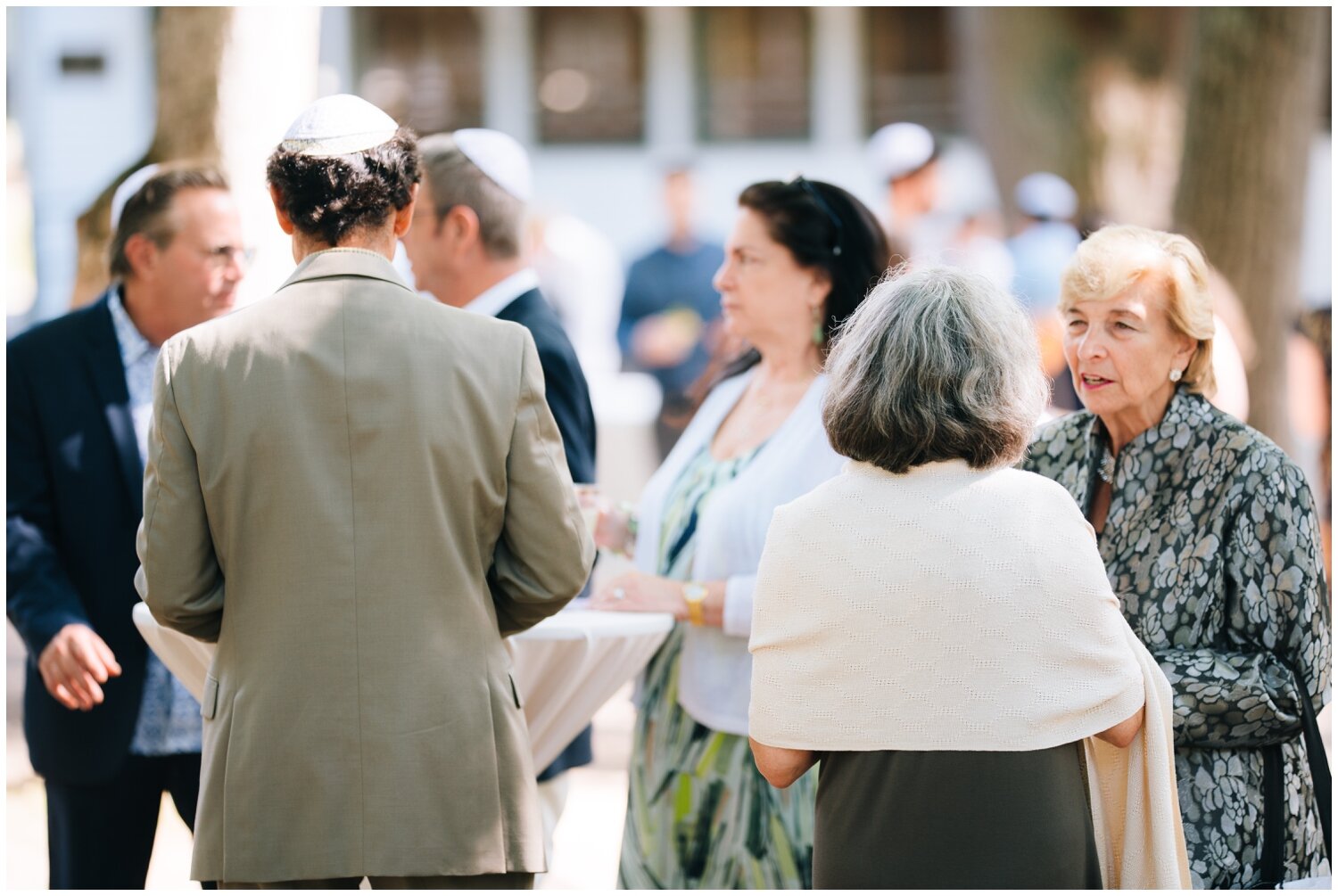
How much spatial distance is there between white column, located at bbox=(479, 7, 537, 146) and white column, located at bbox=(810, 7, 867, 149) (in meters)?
4.66

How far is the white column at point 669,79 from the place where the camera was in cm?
2428

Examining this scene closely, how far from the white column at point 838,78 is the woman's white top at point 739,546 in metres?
21.6

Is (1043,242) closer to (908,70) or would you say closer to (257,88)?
(257,88)

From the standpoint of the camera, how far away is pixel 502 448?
2.43m

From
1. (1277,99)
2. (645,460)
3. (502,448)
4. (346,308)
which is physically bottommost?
(645,460)

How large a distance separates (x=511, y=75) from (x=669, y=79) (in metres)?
2.59

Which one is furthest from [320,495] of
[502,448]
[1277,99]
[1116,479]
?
[1277,99]

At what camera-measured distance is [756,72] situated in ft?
80.6

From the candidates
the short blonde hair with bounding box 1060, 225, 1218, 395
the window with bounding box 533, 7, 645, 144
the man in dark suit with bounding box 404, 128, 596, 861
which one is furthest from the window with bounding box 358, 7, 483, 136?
the short blonde hair with bounding box 1060, 225, 1218, 395

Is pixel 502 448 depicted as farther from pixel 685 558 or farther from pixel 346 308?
pixel 685 558

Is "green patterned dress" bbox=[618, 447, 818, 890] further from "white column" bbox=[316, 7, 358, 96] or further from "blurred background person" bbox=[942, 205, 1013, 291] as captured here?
"white column" bbox=[316, 7, 358, 96]

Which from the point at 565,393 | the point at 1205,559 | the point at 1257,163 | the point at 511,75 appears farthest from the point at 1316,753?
the point at 511,75

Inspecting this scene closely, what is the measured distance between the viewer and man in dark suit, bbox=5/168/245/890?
10.8 feet

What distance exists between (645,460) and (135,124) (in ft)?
54.5
